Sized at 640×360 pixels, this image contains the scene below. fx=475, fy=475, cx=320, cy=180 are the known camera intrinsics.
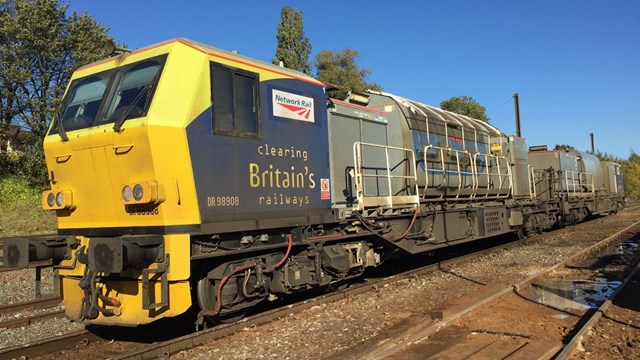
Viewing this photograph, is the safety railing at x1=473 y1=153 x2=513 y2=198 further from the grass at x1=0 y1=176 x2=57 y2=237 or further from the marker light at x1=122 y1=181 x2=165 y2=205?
the grass at x1=0 y1=176 x2=57 y2=237

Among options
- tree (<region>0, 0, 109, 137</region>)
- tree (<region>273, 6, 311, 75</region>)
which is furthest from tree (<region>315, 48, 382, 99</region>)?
tree (<region>0, 0, 109, 137</region>)

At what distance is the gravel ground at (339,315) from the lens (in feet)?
18.3

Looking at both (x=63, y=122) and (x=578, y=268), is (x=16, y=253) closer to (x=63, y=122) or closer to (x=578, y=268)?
(x=63, y=122)

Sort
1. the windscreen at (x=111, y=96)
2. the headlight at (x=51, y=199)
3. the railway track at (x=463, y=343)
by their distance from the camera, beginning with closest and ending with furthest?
1. the railway track at (x=463, y=343)
2. the windscreen at (x=111, y=96)
3. the headlight at (x=51, y=199)

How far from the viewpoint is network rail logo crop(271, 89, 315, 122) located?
21.8ft

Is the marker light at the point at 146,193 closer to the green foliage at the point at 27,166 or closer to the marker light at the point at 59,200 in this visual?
the marker light at the point at 59,200

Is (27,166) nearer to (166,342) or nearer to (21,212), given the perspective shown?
(21,212)

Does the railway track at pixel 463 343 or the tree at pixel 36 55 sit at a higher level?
the tree at pixel 36 55

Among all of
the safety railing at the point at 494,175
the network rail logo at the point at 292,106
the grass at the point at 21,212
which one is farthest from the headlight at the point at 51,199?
the grass at the point at 21,212

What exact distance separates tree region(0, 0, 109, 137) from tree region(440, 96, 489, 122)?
35388mm

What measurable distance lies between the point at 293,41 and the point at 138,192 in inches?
1421

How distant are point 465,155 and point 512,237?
21.1 ft

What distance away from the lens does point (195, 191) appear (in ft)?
17.9

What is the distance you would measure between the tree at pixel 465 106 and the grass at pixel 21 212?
3900 centimetres
